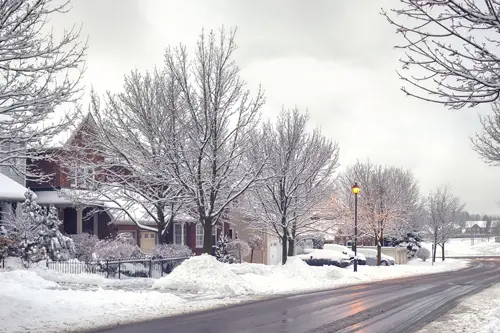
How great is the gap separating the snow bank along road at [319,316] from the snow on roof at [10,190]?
48.2ft

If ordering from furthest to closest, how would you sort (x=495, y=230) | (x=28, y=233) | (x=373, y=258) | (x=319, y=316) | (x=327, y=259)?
(x=495, y=230) < (x=373, y=258) < (x=327, y=259) < (x=28, y=233) < (x=319, y=316)

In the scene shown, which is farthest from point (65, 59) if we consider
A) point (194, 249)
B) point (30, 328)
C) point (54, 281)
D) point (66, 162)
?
point (194, 249)

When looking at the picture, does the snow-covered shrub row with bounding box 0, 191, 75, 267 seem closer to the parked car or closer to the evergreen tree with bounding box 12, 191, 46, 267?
the evergreen tree with bounding box 12, 191, 46, 267

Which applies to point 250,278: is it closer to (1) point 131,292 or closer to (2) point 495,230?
(1) point 131,292

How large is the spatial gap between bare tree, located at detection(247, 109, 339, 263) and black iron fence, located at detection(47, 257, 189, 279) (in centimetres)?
715

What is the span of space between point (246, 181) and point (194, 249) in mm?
17853

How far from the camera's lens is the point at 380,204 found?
1877 inches

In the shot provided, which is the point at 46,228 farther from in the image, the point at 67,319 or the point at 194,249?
the point at 194,249

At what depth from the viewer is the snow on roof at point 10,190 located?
88.6ft

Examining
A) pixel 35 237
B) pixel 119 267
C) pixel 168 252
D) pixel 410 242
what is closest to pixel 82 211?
pixel 168 252

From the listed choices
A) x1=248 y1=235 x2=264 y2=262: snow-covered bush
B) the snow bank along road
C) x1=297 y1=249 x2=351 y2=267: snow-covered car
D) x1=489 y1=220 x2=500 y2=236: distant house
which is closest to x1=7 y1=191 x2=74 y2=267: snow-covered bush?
the snow bank along road

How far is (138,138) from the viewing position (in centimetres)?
2730

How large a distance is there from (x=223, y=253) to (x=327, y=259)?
7.76 m

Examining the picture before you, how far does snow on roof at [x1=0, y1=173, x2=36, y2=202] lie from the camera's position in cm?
2700
